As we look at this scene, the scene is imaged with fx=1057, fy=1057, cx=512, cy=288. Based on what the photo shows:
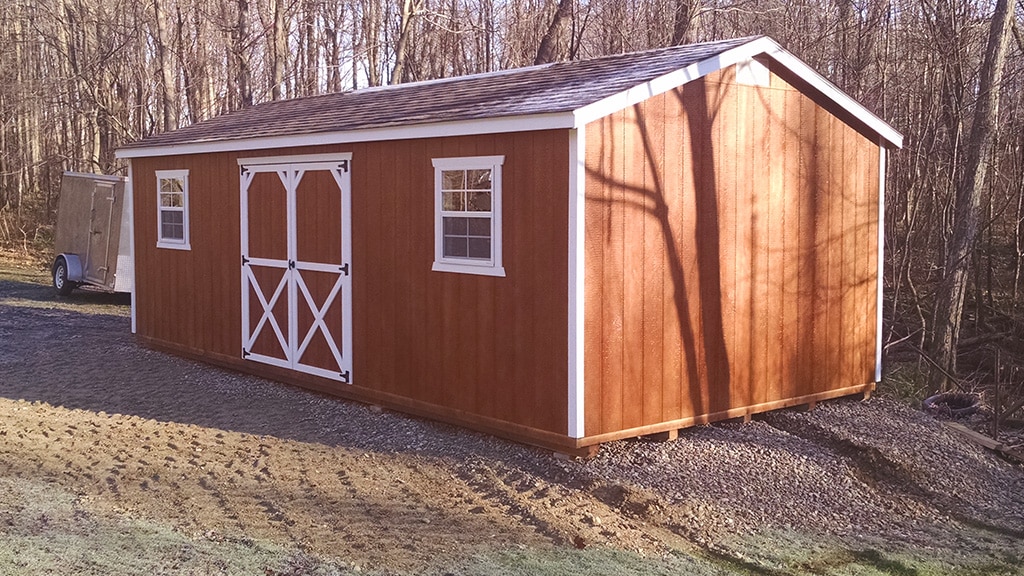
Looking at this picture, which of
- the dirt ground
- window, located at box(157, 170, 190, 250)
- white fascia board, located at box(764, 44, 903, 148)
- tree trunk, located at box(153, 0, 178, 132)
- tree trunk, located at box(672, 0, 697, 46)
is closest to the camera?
the dirt ground

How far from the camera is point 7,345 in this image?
1362 centimetres

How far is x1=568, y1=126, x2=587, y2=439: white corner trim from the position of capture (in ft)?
24.9

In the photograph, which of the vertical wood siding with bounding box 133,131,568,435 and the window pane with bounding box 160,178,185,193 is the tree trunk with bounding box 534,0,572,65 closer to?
the window pane with bounding box 160,178,185,193

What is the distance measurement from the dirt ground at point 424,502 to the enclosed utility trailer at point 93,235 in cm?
799

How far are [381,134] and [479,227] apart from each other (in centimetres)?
153

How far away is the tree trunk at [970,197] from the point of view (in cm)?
1227

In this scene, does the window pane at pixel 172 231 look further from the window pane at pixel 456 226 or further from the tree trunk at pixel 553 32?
the tree trunk at pixel 553 32

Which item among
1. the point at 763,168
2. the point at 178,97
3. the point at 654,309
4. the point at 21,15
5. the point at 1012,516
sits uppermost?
the point at 21,15

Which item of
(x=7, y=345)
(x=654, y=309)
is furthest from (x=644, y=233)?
(x=7, y=345)

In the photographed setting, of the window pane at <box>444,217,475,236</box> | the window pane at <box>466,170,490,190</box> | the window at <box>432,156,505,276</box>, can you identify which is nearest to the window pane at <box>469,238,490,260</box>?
the window at <box>432,156,505,276</box>

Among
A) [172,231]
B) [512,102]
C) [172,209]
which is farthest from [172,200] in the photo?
[512,102]

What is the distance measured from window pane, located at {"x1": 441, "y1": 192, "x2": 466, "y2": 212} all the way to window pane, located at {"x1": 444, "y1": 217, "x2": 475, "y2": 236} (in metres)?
0.09

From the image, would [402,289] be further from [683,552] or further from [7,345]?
[7,345]

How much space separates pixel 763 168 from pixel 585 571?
455cm
